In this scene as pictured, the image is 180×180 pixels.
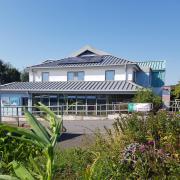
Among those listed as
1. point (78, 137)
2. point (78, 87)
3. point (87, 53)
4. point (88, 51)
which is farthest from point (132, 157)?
point (88, 51)

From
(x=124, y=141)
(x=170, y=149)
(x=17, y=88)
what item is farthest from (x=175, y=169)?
(x=17, y=88)

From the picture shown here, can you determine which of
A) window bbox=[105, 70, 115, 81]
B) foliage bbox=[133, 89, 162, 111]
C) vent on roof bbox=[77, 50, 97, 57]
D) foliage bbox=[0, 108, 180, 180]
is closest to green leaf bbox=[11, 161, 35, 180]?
foliage bbox=[0, 108, 180, 180]

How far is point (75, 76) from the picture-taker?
28.9 m

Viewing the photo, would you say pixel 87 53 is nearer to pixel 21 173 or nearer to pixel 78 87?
pixel 78 87

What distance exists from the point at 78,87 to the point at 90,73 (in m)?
2.77

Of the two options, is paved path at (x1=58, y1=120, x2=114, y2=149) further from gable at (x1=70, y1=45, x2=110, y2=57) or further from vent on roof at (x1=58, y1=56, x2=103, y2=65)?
gable at (x1=70, y1=45, x2=110, y2=57)

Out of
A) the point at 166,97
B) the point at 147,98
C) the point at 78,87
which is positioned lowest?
the point at 166,97

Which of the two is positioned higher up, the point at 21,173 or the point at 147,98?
the point at 21,173

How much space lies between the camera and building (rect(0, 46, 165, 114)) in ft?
82.9

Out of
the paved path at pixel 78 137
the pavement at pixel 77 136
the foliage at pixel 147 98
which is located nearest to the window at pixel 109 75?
the foliage at pixel 147 98

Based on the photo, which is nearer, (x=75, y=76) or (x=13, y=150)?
(x=13, y=150)

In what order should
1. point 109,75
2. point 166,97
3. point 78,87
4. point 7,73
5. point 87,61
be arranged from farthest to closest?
1. point 7,73
2. point 87,61
3. point 109,75
4. point 166,97
5. point 78,87

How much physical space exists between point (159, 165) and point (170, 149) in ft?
3.51

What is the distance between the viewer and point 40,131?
120 centimetres
